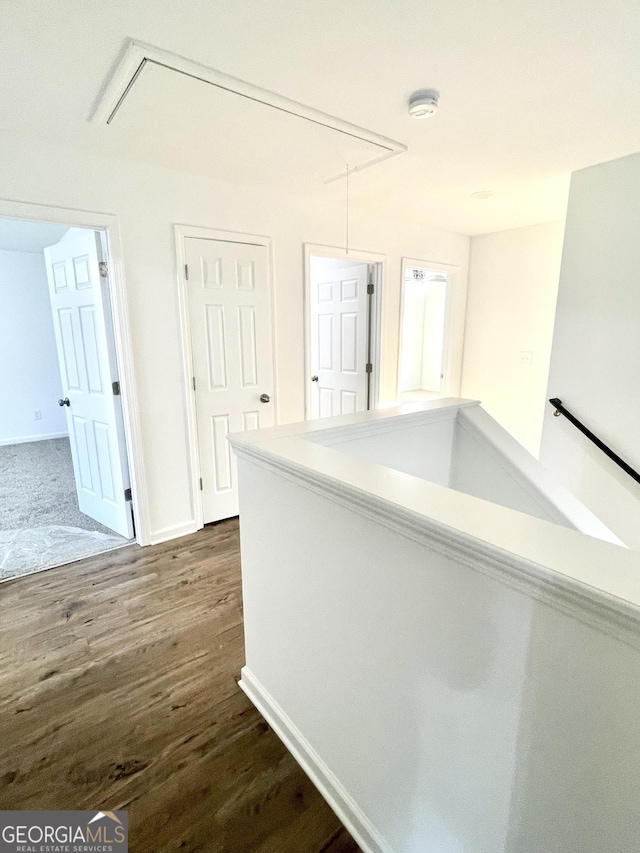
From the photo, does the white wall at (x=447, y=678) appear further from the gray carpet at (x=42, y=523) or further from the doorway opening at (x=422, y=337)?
the doorway opening at (x=422, y=337)

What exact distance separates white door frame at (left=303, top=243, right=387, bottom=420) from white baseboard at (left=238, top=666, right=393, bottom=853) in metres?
2.15

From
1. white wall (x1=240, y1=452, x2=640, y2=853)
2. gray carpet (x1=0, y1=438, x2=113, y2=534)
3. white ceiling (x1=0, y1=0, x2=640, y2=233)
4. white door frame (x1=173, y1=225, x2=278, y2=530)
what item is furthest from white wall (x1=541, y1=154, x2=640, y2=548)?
gray carpet (x1=0, y1=438, x2=113, y2=534)

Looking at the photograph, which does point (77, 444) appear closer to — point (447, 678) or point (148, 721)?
point (148, 721)

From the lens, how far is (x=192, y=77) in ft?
5.22

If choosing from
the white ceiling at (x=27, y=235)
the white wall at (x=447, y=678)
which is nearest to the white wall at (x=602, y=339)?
the white wall at (x=447, y=678)

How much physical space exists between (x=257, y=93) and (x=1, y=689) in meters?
2.63

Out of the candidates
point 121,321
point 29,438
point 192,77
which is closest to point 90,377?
point 121,321

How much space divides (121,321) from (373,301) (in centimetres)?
214

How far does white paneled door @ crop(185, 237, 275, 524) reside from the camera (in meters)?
2.80

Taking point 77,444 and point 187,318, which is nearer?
point 187,318

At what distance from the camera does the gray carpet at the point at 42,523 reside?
8.73 ft

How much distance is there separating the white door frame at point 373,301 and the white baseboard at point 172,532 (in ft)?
4.02

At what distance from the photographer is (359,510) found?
1022 mm

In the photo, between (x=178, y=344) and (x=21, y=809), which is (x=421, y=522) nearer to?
(x=21, y=809)
